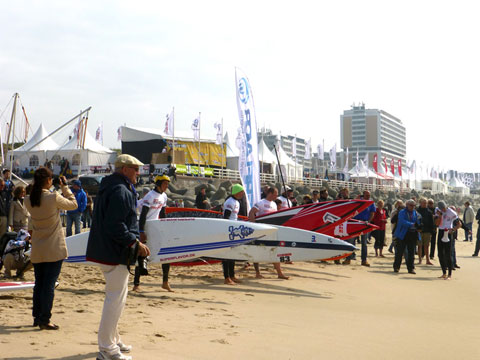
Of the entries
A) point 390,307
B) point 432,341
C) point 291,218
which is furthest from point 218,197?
point 432,341

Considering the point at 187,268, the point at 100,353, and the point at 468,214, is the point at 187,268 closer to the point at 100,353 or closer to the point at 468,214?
the point at 100,353

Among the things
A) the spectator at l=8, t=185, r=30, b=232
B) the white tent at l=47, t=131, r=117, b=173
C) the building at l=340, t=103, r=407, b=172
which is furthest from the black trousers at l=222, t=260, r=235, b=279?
the building at l=340, t=103, r=407, b=172

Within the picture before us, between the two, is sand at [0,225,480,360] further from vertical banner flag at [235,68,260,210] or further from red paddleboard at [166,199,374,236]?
vertical banner flag at [235,68,260,210]

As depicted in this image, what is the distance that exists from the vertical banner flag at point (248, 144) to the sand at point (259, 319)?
2823mm

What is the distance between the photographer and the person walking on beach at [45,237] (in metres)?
4.79

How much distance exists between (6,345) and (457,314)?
617cm

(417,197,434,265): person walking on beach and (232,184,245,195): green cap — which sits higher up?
(232,184,245,195): green cap

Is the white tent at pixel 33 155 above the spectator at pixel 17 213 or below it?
above

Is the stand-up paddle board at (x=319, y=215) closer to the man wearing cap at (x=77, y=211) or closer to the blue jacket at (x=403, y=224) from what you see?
the blue jacket at (x=403, y=224)

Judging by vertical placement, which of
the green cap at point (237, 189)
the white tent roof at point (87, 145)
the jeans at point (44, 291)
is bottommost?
the jeans at point (44, 291)

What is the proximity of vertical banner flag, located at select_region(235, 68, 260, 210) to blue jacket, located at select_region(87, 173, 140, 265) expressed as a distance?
8.18m

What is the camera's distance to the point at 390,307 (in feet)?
24.9

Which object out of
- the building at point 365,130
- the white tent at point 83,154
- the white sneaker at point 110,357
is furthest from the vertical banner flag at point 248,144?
the building at point 365,130

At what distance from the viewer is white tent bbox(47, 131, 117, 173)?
34.1 metres
